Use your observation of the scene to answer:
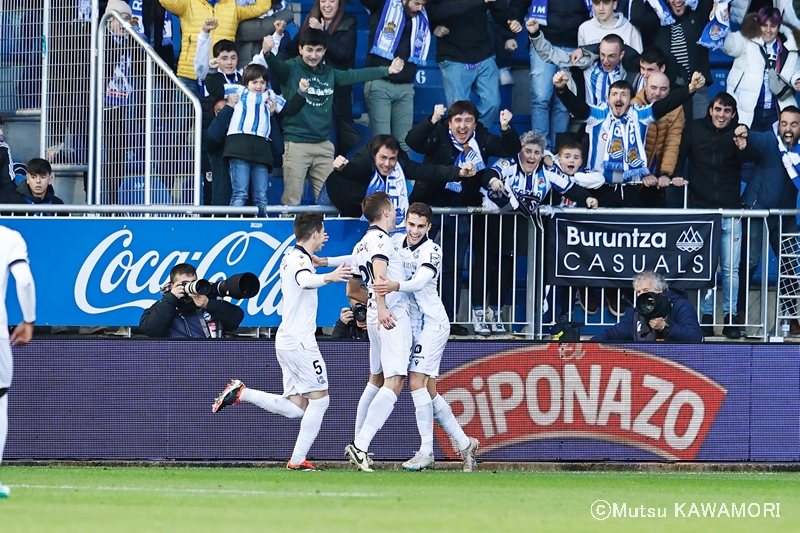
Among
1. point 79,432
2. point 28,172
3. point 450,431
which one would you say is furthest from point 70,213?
point 450,431

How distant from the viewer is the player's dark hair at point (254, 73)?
13.4m

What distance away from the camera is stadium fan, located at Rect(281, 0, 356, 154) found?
14.2 meters

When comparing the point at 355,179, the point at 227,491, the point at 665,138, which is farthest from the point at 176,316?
the point at 665,138

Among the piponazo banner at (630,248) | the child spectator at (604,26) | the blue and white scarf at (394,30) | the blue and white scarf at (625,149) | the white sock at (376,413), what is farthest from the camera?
the child spectator at (604,26)

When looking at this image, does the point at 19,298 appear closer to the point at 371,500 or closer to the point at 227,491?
the point at 227,491

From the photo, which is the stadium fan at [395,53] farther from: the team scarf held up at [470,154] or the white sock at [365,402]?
the white sock at [365,402]

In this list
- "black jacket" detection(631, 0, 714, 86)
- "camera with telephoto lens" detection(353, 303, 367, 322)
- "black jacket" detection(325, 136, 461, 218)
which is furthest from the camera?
"black jacket" detection(631, 0, 714, 86)

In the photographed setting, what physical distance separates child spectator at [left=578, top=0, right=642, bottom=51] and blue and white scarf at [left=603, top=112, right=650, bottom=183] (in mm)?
1262

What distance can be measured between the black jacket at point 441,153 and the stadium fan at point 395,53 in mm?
1177

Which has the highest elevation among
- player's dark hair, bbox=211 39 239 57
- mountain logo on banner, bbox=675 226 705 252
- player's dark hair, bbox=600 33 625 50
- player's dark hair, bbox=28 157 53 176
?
player's dark hair, bbox=600 33 625 50

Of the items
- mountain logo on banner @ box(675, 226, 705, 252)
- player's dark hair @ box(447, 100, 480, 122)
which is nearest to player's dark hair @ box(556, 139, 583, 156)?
player's dark hair @ box(447, 100, 480, 122)

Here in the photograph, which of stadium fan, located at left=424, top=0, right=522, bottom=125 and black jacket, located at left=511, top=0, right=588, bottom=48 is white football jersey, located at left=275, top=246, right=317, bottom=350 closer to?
stadium fan, located at left=424, top=0, right=522, bottom=125

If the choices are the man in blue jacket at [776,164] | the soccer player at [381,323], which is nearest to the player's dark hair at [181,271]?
the soccer player at [381,323]

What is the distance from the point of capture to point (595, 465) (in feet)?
38.5
